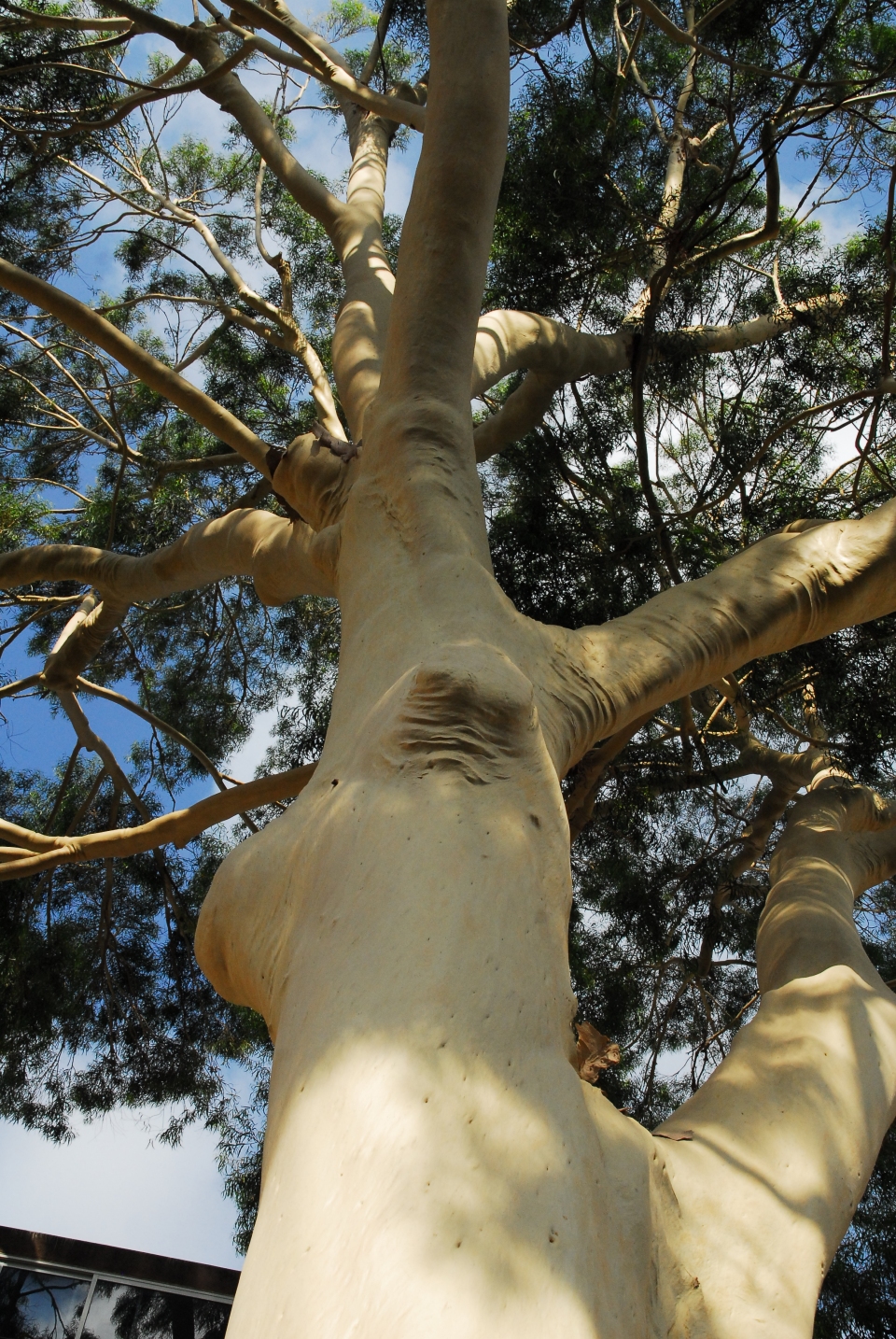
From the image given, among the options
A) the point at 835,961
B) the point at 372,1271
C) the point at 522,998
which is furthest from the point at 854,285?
the point at 372,1271

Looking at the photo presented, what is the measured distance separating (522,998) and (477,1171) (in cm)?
21

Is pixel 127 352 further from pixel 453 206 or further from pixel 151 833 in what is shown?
pixel 151 833

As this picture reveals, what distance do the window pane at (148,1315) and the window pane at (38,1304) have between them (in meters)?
0.10

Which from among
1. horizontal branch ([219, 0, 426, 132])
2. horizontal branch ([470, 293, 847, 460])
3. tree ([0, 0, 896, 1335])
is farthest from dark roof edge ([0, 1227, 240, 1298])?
horizontal branch ([219, 0, 426, 132])

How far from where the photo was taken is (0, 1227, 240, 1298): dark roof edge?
5.62 meters

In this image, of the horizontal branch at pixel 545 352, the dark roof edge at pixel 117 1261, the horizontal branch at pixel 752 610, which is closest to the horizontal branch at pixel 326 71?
the horizontal branch at pixel 545 352

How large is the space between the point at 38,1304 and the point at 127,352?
5.37 meters

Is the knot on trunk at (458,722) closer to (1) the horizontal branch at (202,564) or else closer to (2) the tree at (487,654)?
(2) the tree at (487,654)

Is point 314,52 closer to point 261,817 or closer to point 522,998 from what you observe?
point 522,998

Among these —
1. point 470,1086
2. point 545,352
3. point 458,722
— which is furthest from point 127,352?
point 470,1086

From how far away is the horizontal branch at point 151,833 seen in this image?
2912mm

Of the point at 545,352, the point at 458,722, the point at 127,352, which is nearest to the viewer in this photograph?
the point at 458,722

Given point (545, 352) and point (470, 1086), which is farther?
point (545, 352)

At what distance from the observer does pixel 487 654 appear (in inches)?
54.4
